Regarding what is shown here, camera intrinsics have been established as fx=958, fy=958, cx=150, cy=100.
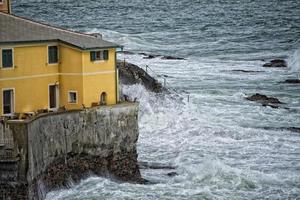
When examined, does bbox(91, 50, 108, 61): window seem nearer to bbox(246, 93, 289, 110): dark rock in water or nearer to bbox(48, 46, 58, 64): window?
bbox(48, 46, 58, 64): window

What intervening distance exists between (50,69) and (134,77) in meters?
16.9

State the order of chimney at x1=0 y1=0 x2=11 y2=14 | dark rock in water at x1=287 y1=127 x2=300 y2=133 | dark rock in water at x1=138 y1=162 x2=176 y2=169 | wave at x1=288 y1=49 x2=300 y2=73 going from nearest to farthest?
chimney at x1=0 y1=0 x2=11 y2=14 → dark rock in water at x1=138 y1=162 x2=176 y2=169 → dark rock in water at x1=287 y1=127 x2=300 y2=133 → wave at x1=288 y1=49 x2=300 y2=73

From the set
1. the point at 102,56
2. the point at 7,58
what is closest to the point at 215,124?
the point at 102,56

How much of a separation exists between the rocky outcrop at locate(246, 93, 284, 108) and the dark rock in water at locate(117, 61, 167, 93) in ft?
25.8

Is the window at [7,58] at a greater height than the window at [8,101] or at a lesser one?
greater

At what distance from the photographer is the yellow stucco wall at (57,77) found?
3619 centimetres

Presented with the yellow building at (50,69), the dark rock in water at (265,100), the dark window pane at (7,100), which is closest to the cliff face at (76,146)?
the yellow building at (50,69)

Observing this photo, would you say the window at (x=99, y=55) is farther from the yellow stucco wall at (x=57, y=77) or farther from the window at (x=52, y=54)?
the window at (x=52, y=54)

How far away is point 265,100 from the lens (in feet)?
206

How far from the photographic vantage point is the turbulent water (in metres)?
38.0

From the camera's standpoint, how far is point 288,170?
41781 mm

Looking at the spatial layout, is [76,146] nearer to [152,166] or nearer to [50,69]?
[50,69]

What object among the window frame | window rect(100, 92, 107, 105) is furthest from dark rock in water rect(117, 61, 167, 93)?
the window frame

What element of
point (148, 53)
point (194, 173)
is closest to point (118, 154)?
point (194, 173)
